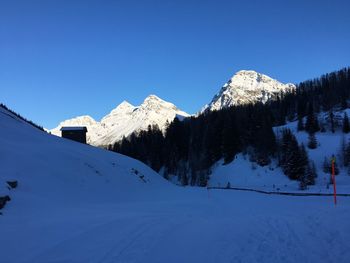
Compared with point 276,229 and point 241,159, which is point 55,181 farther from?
point 241,159

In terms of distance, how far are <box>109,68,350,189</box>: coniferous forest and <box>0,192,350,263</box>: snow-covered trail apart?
43.9m

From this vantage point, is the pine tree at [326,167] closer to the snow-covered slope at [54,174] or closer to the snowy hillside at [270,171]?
the snowy hillside at [270,171]

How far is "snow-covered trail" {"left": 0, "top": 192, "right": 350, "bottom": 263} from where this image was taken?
31.7 ft

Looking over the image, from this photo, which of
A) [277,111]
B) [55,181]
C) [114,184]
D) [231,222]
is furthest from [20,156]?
[277,111]

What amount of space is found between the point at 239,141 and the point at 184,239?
8615 cm

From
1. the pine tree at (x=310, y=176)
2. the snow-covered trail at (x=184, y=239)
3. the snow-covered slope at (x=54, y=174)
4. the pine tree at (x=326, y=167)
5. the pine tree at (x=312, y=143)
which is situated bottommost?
the snow-covered trail at (x=184, y=239)

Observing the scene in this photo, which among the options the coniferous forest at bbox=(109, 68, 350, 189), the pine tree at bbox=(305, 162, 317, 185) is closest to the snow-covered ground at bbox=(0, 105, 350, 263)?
the coniferous forest at bbox=(109, 68, 350, 189)

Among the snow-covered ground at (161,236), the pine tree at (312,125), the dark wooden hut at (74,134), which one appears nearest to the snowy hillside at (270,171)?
the pine tree at (312,125)

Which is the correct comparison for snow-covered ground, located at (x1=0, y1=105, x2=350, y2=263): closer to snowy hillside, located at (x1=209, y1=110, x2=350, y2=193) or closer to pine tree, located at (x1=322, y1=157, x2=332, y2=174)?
snowy hillside, located at (x1=209, y1=110, x2=350, y2=193)

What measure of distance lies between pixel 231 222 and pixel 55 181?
17.9m

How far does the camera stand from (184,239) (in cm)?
1205

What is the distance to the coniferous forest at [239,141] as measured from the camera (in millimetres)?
79275

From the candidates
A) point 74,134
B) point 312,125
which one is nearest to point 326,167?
point 312,125

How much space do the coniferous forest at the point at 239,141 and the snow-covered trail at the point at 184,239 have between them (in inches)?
1726
